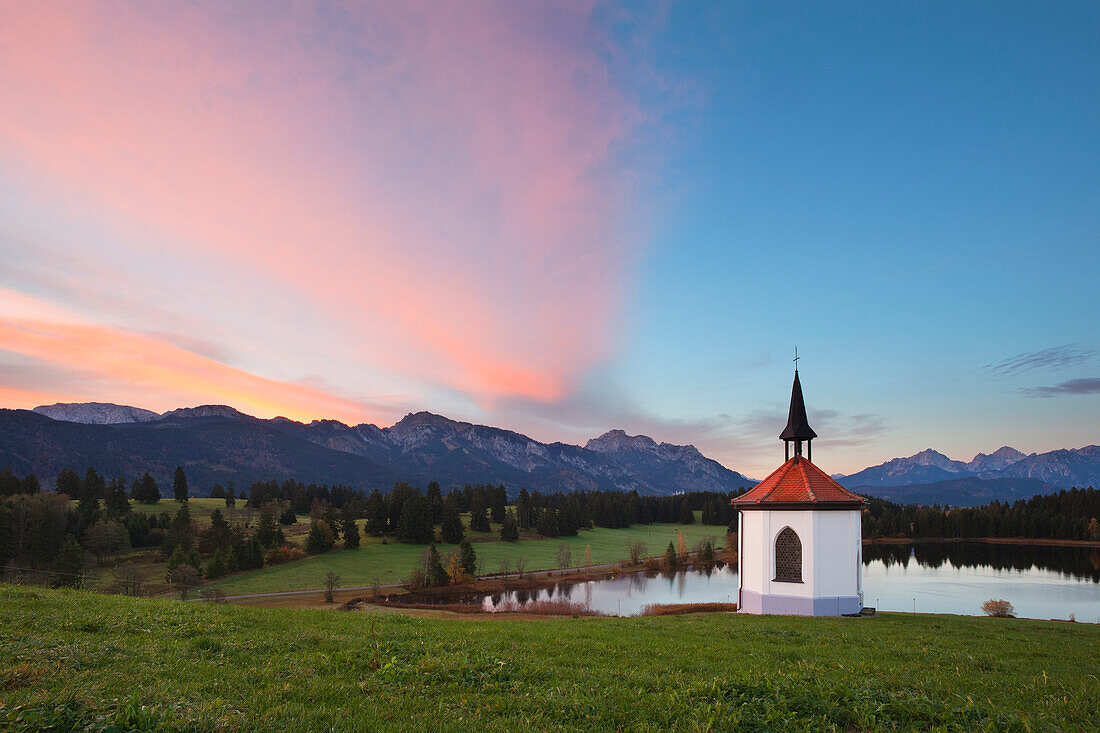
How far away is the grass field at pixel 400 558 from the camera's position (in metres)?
72.9

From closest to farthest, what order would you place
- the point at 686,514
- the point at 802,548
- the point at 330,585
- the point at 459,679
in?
the point at 459,679 < the point at 802,548 < the point at 330,585 < the point at 686,514

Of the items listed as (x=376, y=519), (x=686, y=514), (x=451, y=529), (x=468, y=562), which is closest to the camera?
(x=468, y=562)

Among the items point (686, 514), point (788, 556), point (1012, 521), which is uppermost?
point (788, 556)

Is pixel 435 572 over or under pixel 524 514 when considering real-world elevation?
under

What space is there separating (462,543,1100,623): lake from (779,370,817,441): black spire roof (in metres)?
30.0

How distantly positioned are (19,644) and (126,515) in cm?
10978

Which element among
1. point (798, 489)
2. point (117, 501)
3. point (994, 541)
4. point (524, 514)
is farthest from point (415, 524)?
point (994, 541)

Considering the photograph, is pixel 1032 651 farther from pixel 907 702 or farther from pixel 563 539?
pixel 563 539

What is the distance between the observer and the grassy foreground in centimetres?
600

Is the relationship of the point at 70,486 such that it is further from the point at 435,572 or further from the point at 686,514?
the point at 686,514

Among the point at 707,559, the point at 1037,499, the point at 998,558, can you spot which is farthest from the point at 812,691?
the point at 1037,499

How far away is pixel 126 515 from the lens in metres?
92.2

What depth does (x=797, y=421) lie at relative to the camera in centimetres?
3189

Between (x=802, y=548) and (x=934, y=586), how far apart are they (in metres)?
62.8
